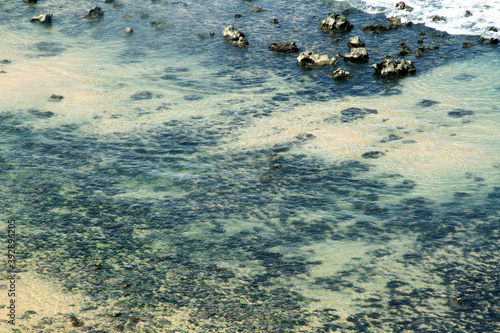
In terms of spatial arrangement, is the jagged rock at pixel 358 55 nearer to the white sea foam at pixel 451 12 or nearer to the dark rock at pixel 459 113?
the dark rock at pixel 459 113

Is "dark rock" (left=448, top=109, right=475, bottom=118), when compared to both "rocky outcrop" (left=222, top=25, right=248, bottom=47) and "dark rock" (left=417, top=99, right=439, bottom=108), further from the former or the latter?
"rocky outcrop" (left=222, top=25, right=248, bottom=47)

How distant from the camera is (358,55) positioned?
1245 centimetres

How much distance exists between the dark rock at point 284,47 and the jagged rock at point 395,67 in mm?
2375

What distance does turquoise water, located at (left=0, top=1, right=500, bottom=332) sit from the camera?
19.6ft

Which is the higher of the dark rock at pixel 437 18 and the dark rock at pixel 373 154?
the dark rock at pixel 437 18

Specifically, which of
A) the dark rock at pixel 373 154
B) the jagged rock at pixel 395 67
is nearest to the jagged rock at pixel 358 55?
the jagged rock at pixel 395 67

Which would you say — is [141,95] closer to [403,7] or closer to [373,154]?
[373,154]

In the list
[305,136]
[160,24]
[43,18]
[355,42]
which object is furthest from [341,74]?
[43,18]

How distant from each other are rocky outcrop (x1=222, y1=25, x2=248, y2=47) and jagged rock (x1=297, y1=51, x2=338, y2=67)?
1.90 metres

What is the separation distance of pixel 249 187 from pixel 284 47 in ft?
20.1

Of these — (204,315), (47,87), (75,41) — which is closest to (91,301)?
(204,315)

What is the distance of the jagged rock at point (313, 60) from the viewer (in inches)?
488

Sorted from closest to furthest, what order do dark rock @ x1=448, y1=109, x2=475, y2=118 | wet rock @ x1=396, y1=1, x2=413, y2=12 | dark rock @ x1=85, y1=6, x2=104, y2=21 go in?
dark rock @ x1=448, y1=109, x2=475, y2=118, wet rock @ x1=396, y1=1, x2=413, y2=12, dark rock @ x1=85, y1=6, x2=104, y2=21

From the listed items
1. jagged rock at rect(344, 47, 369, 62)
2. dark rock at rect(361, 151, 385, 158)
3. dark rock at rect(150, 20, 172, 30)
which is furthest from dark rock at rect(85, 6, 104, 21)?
dark rock at rect(361, 151, 385, 158)
